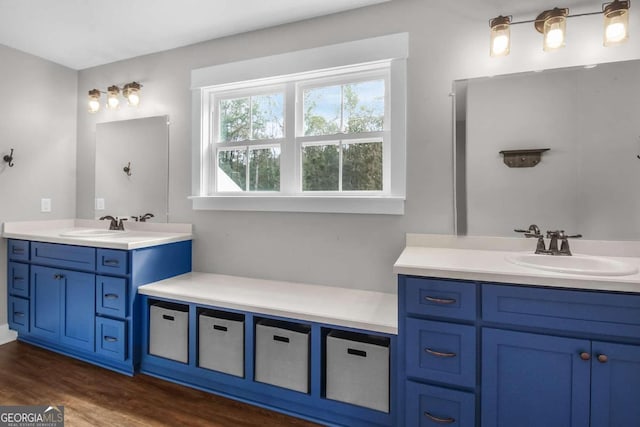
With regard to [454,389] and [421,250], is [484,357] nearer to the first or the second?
[454,389]

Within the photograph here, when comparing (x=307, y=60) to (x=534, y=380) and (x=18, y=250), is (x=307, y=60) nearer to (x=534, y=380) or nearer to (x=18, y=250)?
(x=534, y=380)

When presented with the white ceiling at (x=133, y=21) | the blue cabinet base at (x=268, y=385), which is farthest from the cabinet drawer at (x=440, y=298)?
the white ceiling at (x=133, y=21)

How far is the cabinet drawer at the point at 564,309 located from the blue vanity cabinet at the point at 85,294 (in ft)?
6.71

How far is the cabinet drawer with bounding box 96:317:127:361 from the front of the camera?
2.12m

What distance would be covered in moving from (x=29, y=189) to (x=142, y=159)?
1.01 metres

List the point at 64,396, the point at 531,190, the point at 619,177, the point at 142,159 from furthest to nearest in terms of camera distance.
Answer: the point at 142,159
the point at 64,396
the point at 531,190
the point at 619,177

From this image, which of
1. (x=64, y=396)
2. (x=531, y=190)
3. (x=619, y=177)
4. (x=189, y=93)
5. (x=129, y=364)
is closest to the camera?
(x=619, y=177)

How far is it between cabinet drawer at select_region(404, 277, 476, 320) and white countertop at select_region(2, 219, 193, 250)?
173cm

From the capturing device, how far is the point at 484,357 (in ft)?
4.39

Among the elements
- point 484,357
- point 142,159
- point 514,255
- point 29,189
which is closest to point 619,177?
point 514,255

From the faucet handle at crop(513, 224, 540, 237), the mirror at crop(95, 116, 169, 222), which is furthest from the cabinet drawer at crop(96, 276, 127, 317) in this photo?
the faucet handle at crop(513, 224, 540, 237)

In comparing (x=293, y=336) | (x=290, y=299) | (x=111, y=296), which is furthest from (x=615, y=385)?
(x=111, y=296)

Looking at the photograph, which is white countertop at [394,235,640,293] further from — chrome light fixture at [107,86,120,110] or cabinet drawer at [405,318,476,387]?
chrome light fixture at [107,86,120,110]

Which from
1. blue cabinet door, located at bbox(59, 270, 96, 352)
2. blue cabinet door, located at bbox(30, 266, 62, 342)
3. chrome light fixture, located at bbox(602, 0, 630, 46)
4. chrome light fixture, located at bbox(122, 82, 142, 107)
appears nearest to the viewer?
chrome light fixture, located at bbox(602, 0, 630, 46)
